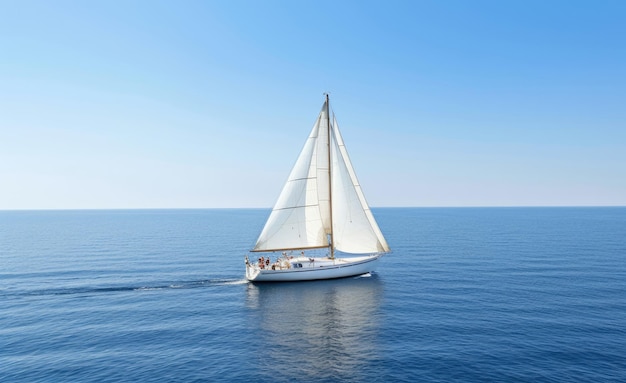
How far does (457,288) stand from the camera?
52.8m

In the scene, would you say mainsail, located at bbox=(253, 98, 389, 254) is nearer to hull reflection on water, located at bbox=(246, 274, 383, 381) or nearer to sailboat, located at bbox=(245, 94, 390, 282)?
sailboat, located at bbox=(245, 94, 390, 282)

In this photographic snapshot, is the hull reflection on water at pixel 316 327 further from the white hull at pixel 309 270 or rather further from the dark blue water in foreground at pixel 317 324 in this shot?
the white hull at pixel 309 270

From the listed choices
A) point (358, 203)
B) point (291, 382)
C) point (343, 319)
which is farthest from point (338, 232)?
point (291, 382)

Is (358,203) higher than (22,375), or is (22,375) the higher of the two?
(358,203)

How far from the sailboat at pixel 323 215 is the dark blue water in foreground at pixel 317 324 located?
358 centimetres

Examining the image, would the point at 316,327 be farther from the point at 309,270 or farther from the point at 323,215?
the point at 323,215

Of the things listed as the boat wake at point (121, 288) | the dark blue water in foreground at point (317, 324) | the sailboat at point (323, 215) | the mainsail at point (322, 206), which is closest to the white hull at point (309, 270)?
the sailboat at point (323, 215)

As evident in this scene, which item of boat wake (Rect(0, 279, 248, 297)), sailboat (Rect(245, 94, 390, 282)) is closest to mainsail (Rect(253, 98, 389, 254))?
sailboat (Rect(245, 94, 390, 282))

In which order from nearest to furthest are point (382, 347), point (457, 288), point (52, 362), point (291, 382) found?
point (291, 382) < point (52, 362) < point (382, 347) < point (457, 288)

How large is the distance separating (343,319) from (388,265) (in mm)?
33195

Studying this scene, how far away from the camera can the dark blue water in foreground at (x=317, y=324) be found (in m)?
28.8

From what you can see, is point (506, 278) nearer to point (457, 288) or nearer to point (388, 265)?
point (457, 288)

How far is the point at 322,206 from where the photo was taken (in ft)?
202

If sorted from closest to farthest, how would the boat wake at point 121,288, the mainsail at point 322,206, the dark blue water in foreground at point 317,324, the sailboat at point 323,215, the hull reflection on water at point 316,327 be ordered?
1. the dark blue water in foreground at point 317,324
2. the hull reflection on water at point 316,327
3. the boat wake at point 121,288
4. the sailboat at point 323,215
5. the mainsail at point 322,206
